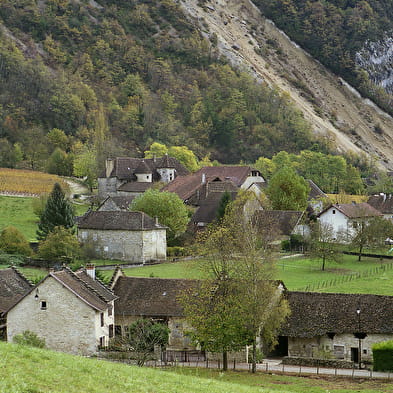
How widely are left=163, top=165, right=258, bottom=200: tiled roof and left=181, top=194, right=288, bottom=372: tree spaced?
4718 cm

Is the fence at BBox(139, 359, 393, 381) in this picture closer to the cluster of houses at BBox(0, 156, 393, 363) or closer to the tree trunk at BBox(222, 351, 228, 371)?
the tree trunk at BBox(222, 351, 228, 371)

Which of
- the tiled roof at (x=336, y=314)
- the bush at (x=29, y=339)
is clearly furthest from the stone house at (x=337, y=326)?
the bush at (x=29, y=339)

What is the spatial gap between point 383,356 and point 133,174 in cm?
7174

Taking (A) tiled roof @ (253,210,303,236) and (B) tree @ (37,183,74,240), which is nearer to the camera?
(B) tree @ (37,183,74,240)

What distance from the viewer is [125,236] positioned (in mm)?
63375

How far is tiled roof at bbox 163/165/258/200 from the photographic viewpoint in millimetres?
87562

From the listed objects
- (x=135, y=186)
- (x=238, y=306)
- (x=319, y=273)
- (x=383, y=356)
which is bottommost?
(x=383, y=356)

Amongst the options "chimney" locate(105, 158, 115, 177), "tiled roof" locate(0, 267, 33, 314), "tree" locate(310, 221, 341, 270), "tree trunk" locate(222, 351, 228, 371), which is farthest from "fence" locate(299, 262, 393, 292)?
"chimney" locate(105, 158, 115, 177)

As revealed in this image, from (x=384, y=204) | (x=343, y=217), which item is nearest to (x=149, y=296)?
(x=343, y=217)

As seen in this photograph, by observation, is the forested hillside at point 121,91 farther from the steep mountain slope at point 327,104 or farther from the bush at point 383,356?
the bush at point 383,356

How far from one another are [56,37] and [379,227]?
131 metres

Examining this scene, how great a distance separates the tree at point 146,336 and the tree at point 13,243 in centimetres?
2660

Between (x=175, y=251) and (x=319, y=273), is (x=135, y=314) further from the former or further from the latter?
(x=175, y=251)

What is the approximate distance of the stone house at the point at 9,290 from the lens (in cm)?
3722
